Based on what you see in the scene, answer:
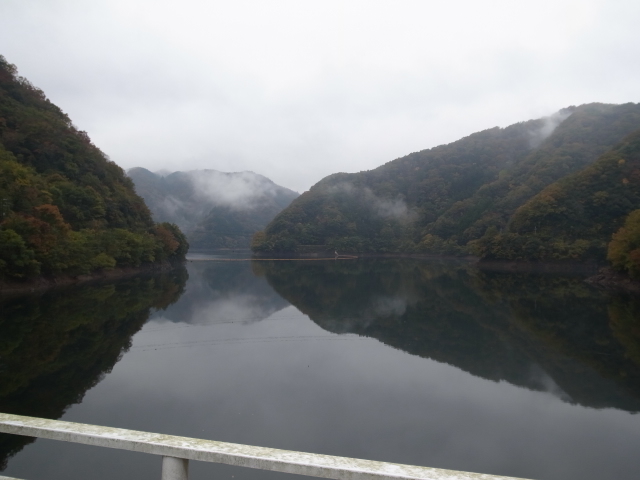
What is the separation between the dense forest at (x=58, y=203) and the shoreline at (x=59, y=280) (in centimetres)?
49

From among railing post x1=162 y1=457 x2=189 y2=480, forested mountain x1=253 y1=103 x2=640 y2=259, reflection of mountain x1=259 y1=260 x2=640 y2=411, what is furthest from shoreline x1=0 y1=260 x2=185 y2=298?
forested mountain x1=253 y1=103 x2=640 y2=259

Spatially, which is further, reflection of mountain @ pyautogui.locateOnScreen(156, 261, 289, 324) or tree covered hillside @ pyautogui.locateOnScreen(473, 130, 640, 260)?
tree covered hillside @ pyautogui.locateOnScreen(473, 130, 640, 260)

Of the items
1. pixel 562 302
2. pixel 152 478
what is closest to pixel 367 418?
pixel 152 478

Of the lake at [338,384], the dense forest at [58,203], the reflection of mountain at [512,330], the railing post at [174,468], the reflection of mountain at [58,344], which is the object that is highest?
the dense forest at [58,203]

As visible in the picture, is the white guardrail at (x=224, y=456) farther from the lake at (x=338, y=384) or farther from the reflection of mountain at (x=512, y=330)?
the reflection of mountain at (x=512, y=330)

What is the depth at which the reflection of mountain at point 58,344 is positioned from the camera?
27.9 ft

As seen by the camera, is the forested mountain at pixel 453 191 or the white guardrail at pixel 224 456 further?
the forested mountain at pixel 453 191

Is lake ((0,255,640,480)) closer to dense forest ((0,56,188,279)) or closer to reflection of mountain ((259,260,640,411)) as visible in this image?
reflection of mountain ((259,260,640,411))

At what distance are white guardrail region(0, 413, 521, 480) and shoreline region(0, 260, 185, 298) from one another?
2666 cm

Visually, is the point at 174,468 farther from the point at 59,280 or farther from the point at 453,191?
the point at 453,191

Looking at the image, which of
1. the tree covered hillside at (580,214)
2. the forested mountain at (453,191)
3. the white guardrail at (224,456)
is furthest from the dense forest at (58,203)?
the tree covered hillside at (580,214)

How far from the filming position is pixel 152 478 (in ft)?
18.8

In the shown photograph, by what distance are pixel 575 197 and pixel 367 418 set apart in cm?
6592

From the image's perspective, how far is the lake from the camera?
6.75m
